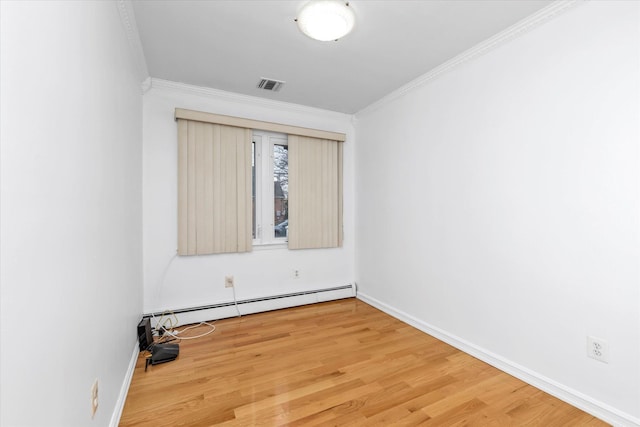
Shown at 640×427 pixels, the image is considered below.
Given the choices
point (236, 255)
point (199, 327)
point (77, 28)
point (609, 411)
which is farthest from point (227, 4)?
point (609, 411)

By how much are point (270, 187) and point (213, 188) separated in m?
0.68

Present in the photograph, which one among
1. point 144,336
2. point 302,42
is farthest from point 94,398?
point 302,42

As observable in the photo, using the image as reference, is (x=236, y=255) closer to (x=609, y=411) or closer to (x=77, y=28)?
(x=77, y=28)

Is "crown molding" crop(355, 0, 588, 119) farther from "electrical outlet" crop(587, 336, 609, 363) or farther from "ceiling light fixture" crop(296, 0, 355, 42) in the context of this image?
"electrical outlet" crop(587, 336, 609, 363)

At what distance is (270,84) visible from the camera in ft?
9.72

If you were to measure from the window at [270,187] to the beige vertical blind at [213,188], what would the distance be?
0.19 metres

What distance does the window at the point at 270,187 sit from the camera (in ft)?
11.2

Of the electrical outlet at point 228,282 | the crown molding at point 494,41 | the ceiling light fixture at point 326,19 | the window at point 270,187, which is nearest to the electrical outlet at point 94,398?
the electrical outlet at point 228,282

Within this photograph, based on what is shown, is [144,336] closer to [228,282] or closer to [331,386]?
[228,282]

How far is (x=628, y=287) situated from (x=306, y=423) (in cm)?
192

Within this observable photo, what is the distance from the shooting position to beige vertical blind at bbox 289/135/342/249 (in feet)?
11.5

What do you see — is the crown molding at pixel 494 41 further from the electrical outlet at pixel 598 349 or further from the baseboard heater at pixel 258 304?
the baseboard heater at pixel 258 304

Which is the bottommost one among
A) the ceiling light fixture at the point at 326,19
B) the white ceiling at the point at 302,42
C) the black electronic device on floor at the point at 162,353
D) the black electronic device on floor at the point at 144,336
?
the black electronic device on floor at the point at 162,353

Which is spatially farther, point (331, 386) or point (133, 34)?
point (133, 34)
